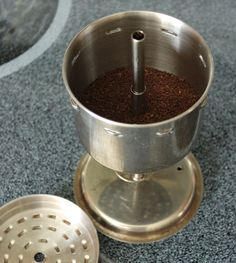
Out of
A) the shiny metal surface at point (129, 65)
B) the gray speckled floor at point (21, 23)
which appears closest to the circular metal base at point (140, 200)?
the shiny metal surface at point (129, 65)

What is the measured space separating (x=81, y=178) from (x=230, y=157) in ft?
0.81

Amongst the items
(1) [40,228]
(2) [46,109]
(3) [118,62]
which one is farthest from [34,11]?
(1) [40,228]

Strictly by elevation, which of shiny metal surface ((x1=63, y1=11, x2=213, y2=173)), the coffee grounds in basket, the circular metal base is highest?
shiny metal surface ((x1=63, y1=11, x2=213, y2=173))

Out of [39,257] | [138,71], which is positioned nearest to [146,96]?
[138,71]

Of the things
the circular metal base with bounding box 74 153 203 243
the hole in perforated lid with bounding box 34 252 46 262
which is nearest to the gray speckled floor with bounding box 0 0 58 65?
the circular metal base with bounding box 74 153 203 243

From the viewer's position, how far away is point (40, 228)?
76 cm

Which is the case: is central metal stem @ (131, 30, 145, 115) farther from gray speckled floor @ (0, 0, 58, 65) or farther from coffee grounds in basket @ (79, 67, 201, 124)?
gray speckled floor @ (0, 0, 58, 65)

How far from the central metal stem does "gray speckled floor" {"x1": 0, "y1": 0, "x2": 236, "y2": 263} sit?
8.3 inches

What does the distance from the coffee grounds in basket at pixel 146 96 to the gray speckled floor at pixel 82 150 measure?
0.17 meters

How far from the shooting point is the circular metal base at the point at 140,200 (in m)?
0.78

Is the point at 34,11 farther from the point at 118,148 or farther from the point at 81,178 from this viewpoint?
the point at 118,148

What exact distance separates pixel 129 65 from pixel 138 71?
12 centimetres

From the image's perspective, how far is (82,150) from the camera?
0.87 meters

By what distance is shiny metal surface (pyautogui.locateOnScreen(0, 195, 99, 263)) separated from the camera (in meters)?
0.73
